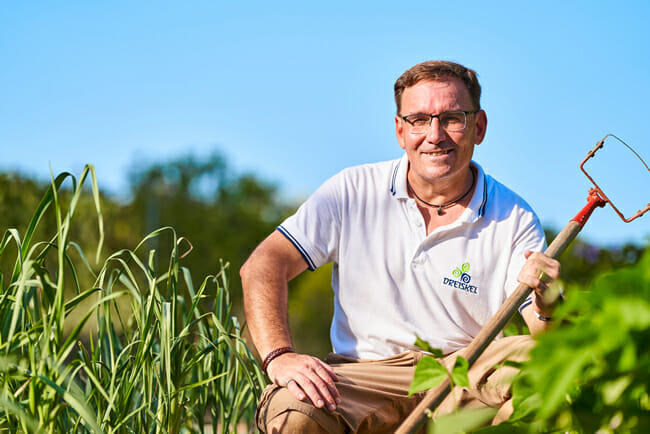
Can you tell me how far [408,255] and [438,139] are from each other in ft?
1.38

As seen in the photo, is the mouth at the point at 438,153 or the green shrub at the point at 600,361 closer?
the green shrub at the point at 600,361

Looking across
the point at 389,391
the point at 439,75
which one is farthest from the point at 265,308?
the point at 439,75

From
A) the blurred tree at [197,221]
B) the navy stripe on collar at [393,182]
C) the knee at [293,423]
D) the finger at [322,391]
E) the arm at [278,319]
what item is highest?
the navy stripe on collar at [393,182]

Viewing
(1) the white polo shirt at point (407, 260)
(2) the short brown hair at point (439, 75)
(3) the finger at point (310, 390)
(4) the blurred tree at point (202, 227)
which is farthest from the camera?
(4) the blurred tree at point (202, 227)

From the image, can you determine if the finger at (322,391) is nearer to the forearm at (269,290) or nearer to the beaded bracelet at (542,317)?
the forearm at (269,290)

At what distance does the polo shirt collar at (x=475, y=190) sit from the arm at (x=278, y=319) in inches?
17.4

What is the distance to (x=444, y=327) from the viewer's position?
212 centimetres

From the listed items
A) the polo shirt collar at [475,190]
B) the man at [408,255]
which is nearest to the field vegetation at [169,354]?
the man at [408,255]

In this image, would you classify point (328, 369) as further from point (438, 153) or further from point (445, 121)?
point (445, 121)

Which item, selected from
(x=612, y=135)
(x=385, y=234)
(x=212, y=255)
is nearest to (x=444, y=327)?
(x=385, y=234)

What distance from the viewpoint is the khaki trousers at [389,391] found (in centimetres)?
175

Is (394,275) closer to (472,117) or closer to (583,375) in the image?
(472,117)

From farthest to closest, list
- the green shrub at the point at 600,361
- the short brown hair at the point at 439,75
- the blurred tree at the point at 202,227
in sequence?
the blurred tree at the point at 202,227 → the short brown hair at the point at 439,75 → the green shrub at the point at 600,361

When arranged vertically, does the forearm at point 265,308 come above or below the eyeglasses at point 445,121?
below
